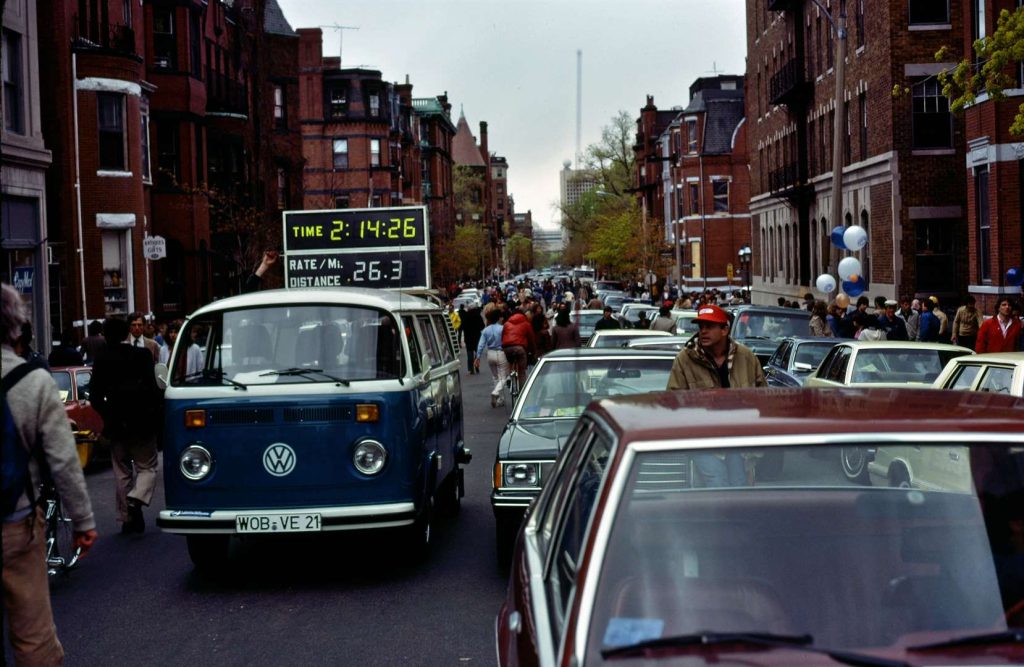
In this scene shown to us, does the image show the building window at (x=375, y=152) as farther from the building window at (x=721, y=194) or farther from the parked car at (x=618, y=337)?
the parked car at (x=618, y=337)

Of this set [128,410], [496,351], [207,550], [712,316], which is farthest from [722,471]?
[496,351]

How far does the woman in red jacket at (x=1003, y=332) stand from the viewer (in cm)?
2022

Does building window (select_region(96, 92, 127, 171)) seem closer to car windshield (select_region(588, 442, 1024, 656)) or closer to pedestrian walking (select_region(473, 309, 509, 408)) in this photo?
pedestrian walking (select_region(473, 309, 509, 408))

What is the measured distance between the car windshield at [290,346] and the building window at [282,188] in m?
49.9

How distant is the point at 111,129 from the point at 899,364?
2333 centimetres

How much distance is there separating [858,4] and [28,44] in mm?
22939

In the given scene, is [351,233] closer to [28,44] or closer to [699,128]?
[28,44]

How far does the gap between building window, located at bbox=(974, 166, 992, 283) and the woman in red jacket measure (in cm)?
828

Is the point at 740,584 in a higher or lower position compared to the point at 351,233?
lower

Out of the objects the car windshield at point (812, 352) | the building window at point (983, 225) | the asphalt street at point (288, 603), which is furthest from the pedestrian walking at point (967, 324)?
the asphalt street at point (288, 603)

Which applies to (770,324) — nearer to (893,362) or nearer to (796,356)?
(796,356)

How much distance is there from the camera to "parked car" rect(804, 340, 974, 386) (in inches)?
623

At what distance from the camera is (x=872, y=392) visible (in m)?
4.89

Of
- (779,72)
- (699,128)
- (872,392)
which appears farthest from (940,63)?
(699,128)
